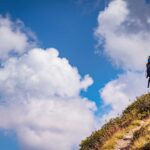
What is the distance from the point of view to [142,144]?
69.6 feet

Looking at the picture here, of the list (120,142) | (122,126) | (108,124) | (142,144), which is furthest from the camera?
(108,124)

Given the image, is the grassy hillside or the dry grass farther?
the grassy hillside

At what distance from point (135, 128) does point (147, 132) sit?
3.76 meters

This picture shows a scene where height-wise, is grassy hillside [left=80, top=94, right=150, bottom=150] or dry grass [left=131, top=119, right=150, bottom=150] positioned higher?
grassy hillside [left=80, top=94, right=150, bottom=150]

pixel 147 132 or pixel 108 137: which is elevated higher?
pixel 108 137

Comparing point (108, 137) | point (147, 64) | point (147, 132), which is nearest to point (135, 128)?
point (108, 137)

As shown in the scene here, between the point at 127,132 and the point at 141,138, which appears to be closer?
the point at 141,138

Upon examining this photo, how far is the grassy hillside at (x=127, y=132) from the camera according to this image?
22.6m

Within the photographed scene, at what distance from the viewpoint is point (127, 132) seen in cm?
2605

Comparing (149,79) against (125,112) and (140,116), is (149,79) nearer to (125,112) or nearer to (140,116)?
(125,112)

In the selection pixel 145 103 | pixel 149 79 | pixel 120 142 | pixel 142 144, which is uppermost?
pixel 149 79

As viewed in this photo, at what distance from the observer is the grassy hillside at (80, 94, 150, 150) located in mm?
22578

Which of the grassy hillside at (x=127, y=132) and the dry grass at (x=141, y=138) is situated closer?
the dry grass at (x=141, y=138)

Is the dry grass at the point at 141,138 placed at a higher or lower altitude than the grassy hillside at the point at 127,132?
lower
